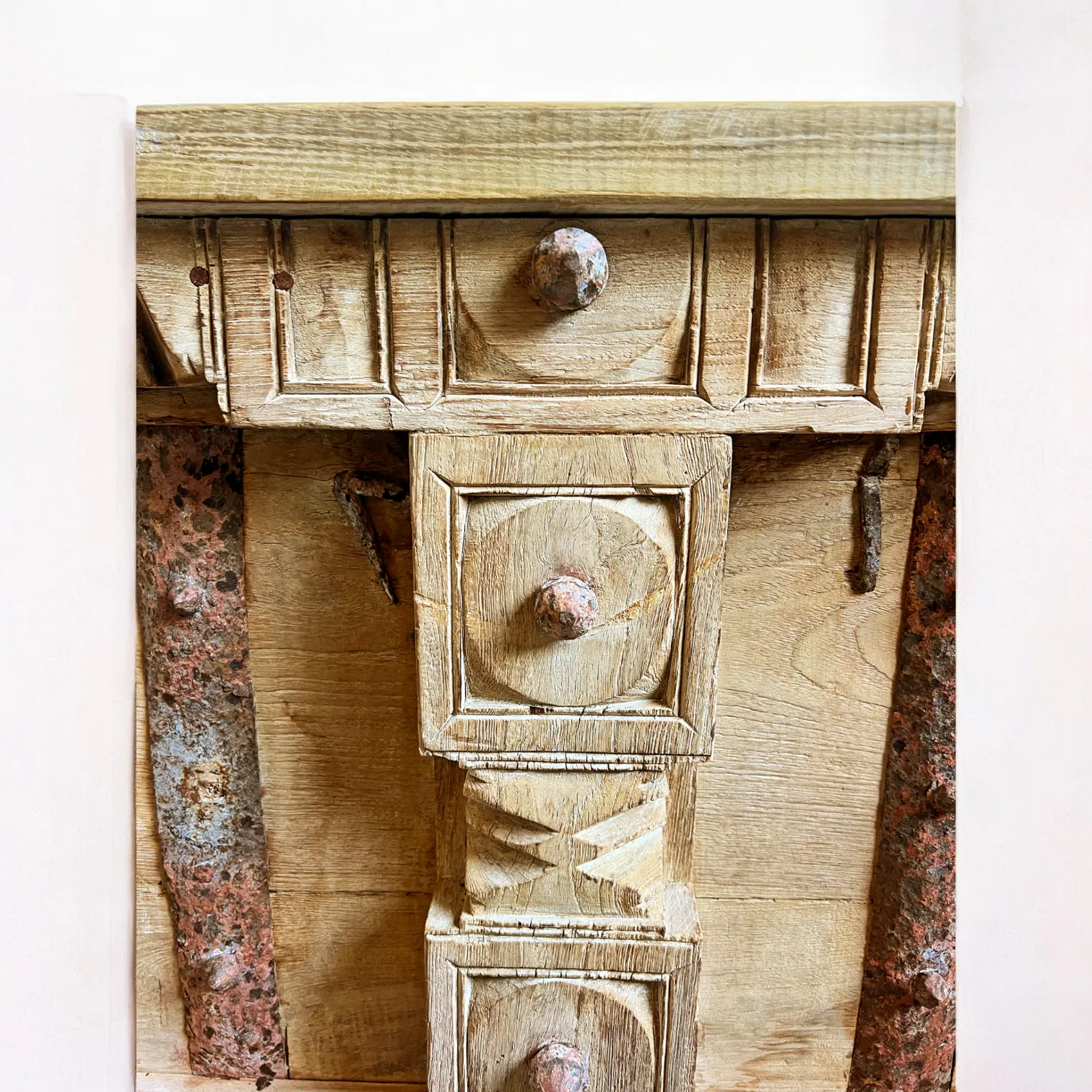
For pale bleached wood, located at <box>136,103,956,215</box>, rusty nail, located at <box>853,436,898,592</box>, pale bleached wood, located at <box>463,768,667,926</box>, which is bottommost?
pale bleached wood, located at <box>463,768,667,926</box>

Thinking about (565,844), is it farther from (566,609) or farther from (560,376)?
(560,376)

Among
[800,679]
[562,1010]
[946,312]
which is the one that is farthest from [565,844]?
[946,312]

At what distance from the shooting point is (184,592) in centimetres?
70

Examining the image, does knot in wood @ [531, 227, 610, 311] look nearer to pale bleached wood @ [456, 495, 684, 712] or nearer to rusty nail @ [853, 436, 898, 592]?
pale bleached wood @ [456, 495, 684, 712]

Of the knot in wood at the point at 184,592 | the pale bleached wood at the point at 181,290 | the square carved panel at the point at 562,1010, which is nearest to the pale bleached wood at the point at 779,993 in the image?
the square carved panel at the point at 562,1010

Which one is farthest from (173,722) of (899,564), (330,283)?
(899,564)

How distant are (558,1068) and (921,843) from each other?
0.37 m

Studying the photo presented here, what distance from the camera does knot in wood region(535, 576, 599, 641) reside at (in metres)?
0.56

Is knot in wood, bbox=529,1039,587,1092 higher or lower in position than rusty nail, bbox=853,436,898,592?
lower

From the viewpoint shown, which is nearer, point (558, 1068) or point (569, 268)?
point (569, 268)

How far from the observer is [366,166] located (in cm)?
53

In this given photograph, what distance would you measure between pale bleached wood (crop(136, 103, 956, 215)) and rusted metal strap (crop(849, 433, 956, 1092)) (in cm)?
26

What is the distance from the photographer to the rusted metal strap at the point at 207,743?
27.7 inches

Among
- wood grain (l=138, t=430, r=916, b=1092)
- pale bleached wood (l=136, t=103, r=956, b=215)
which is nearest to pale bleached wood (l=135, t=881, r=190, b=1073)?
wood grain (l=138, t=430, r=916, b=1092)
